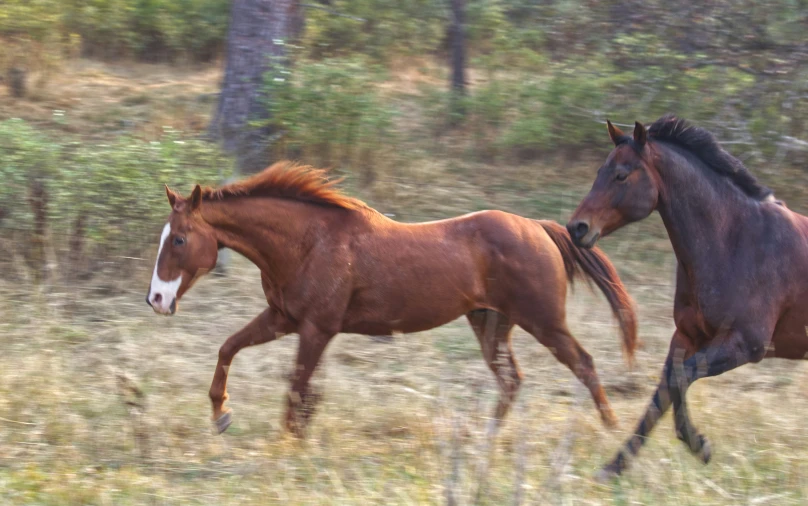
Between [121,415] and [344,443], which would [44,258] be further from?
[344,443]

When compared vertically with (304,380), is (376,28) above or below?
above

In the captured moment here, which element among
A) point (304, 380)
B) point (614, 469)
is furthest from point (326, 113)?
point (614, 469)

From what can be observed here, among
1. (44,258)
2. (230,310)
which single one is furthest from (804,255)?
(44,258)

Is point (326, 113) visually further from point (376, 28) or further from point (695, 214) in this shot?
point (695, 214)

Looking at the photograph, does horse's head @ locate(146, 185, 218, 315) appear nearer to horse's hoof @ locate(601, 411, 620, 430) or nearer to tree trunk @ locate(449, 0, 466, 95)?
horse's hoof @ locate(601, 411, 620, 430)

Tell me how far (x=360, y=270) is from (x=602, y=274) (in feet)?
5.28

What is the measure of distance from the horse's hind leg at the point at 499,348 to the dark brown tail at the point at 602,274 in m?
0.57

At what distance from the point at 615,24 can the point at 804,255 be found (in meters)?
5.49

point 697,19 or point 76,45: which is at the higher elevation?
point 697,19

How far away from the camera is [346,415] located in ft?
18.8

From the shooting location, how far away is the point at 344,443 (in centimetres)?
520

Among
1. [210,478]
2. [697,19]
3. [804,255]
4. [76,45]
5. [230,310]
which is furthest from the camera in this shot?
[76,45]

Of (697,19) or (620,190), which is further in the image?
(697,19)

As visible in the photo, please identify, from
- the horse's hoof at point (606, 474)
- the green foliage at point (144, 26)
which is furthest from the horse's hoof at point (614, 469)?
the green foliage at point (144, 26)
